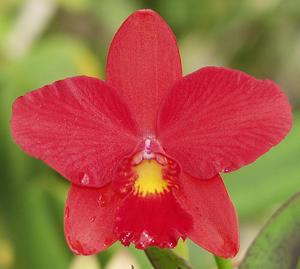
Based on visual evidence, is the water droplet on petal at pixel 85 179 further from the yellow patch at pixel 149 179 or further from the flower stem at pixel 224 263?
the flower stem at pixel 224 263

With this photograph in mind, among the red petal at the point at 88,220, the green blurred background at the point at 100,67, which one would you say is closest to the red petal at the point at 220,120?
the red petal at the point at 88,220

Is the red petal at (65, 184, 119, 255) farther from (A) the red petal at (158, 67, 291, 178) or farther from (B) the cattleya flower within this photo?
(A) the red petal at (158, 67, 291, 178)

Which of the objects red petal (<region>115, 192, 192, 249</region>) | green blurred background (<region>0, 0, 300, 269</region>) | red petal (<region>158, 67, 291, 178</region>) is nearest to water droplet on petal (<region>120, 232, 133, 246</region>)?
red petal (<region>115, 192, 192, 249</region>)

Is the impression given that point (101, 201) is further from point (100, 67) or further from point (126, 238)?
point (100, 67)

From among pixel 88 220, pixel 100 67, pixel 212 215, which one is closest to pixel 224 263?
pixel 212 215

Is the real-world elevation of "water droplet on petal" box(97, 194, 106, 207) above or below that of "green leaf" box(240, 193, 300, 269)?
above

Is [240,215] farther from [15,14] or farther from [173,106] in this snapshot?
[15,14]

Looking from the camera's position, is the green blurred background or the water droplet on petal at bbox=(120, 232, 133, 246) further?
the green blurred background
